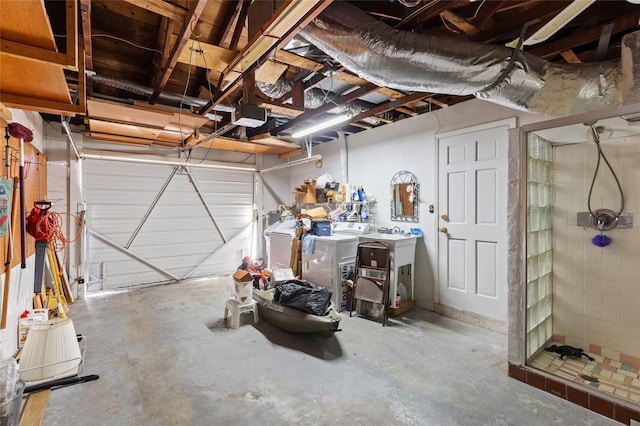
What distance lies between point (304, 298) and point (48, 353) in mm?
2152

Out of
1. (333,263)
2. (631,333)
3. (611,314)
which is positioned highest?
(333,263)

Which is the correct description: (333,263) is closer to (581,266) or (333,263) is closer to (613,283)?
(581,266)

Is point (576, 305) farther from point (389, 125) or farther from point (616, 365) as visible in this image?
point (389, 125)

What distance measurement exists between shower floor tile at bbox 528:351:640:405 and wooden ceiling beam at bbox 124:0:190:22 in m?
3.89

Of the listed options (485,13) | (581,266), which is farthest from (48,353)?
(581,266)

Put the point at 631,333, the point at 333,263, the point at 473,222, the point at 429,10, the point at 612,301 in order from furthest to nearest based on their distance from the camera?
the point at 333,263 < the point at 473,222 < the point at 612,301 < the point at 631,333 < the point at 429,10

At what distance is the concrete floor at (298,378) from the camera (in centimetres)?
204

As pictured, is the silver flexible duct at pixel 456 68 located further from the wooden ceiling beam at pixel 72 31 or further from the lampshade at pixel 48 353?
the lampshade at pixel 48 353

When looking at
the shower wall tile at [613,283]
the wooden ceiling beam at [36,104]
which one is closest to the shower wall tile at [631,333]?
the shower wall tile at [613,283]

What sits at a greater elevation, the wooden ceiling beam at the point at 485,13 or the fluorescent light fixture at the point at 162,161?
the wooden ceiling beam at the point at 485,13

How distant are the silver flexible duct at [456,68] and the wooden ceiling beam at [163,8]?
0.92 m

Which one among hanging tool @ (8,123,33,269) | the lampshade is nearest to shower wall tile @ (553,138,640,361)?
the lampshade

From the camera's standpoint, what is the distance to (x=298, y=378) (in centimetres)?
247

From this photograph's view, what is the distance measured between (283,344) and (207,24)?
3052mm
